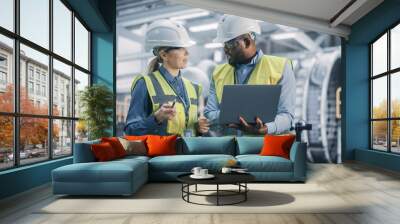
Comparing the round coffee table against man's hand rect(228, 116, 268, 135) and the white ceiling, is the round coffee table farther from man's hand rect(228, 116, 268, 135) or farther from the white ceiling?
the white ceiling

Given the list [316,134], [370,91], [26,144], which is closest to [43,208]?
[26,144]

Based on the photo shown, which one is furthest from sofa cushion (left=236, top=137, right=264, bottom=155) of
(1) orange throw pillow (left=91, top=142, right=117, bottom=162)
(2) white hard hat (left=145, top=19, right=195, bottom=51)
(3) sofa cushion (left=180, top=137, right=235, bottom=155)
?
(2) white hard hat (left=145, top=19, right=195, bottom=51)

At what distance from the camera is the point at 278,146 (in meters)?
6.58

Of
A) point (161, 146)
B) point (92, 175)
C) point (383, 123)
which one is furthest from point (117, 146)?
point (383, 123)

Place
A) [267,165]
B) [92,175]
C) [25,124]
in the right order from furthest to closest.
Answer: [267,165] → [25,124] → [92,175]

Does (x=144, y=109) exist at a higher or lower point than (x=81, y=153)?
higher

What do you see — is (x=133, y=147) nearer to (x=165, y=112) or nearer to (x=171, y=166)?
(x=171, y=166)

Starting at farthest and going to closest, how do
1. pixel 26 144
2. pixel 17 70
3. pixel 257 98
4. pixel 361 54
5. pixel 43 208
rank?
pixel 361 54, pixel 257 98, pixel 26 144, pixel 17 70, pixel 43 208

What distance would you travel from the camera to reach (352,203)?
4.65m

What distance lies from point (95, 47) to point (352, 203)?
646cm

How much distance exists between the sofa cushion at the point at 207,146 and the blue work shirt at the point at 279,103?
1.43 meters

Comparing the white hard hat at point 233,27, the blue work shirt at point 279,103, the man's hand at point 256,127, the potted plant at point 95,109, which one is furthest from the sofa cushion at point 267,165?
the white hard hat at point 233,27

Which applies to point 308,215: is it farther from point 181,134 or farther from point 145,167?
point 181,134

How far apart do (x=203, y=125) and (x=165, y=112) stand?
89 cm
